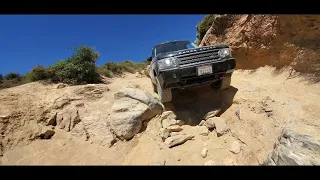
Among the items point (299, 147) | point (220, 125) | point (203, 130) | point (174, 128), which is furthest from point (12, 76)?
point (299, 147)

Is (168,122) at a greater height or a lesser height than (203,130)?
greater

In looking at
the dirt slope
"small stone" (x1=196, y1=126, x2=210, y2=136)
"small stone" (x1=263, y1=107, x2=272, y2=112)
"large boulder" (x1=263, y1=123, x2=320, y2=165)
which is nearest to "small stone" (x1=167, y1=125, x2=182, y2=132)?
"small stone" (x1=196, y1=126, x2=210, y2=136)

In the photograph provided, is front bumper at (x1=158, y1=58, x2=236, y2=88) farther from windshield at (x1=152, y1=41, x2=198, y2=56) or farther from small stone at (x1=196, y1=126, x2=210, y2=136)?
windshield at (x1=152, y1=41, x2=198, y2=56)

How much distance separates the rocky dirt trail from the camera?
4.14 metres

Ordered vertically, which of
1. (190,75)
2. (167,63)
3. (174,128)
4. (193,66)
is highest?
(167,63)

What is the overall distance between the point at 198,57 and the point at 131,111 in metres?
2.13

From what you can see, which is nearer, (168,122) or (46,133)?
(46,133)

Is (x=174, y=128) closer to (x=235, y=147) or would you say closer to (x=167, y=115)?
(x=167, y=115)

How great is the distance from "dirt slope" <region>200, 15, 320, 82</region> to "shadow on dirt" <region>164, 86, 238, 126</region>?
6.72 feet

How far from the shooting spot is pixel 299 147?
2752 mm

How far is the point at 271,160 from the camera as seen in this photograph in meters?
3.05

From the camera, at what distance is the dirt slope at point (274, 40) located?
588 cm

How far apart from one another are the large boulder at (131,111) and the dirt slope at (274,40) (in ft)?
13.7
